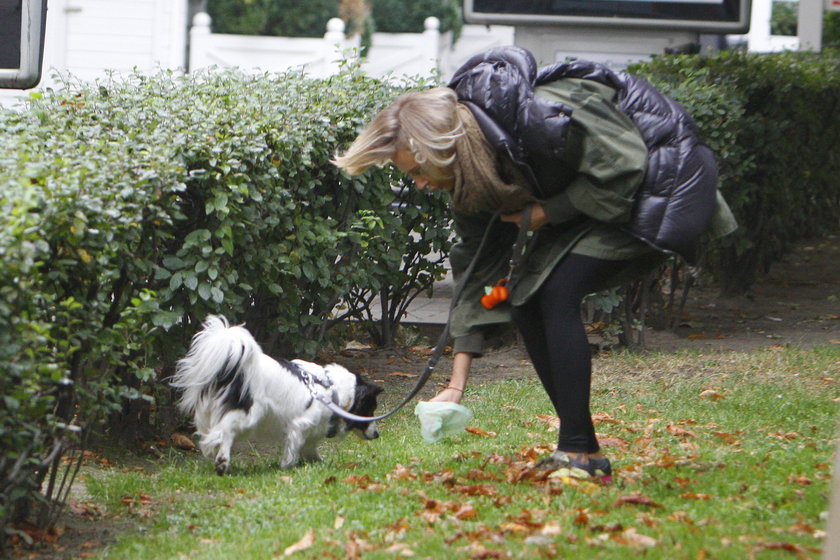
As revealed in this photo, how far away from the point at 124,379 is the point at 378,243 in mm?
2040

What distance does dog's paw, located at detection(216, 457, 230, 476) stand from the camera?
5.12 meters

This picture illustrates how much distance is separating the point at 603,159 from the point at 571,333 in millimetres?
639

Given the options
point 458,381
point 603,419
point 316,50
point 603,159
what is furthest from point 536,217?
point 316,50

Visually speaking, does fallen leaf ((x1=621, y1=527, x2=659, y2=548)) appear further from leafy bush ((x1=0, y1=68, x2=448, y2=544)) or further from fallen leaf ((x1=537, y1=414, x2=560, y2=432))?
fallen leaf ((x1=537, y1=414, x2=560, y2=432))

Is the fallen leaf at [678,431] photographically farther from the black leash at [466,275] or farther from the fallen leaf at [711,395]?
the black leash at [466,275]

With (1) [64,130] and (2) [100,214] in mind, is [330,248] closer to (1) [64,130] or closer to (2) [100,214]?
(1) [64,130]

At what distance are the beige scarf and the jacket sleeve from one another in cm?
21

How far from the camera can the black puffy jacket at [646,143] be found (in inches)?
155

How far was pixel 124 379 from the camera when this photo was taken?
219 inches

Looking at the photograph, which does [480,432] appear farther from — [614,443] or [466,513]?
[466,513]

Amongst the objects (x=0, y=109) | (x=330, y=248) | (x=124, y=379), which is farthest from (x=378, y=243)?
(x=0, y=109)

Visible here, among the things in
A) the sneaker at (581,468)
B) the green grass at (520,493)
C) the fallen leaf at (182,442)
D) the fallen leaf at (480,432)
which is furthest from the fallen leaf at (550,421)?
the fallen leaf at (182,442)

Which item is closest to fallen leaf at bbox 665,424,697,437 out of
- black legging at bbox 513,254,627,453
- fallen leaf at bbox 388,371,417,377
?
black legging at bbox 513,254,627,453

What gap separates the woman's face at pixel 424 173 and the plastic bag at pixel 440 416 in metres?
0.80
